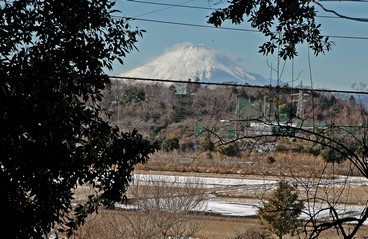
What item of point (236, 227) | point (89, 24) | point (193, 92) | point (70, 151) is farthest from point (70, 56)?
point (236, 227)

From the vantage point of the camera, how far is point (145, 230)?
1805 cm

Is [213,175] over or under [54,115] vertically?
under

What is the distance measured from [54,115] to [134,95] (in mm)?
8933

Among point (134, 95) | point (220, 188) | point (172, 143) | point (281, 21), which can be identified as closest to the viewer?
point (281, 21)

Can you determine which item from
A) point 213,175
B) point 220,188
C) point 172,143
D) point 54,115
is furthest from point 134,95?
point 220,188

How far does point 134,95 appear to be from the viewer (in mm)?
15375

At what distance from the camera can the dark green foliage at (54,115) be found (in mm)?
6328

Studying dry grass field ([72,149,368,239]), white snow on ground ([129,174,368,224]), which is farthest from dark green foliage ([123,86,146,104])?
white snow on ground ([129,174,368,224])

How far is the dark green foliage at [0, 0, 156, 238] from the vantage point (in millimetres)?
6328

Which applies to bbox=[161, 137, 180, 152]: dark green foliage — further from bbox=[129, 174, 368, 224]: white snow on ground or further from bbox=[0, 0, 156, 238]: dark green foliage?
bbox=[0, 0, 156, 238]: dark green foliage

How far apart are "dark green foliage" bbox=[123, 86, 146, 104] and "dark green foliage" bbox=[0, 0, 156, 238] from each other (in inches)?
272

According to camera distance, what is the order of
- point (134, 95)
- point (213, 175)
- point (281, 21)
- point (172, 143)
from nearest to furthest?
point (281, 21) → point (134, 95) → point (172, 143) → point (213, 175)

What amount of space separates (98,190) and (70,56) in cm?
177

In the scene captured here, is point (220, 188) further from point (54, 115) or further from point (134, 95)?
point (54, 115)
